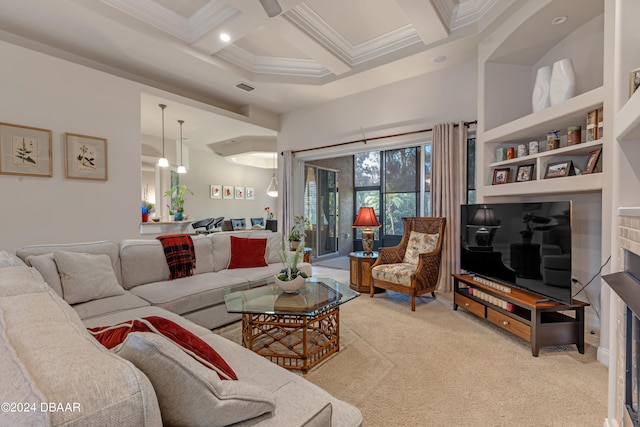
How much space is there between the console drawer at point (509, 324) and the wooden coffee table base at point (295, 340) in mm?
1521

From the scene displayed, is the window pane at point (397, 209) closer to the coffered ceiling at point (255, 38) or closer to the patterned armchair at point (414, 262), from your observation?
the patterned armchair at point (414, 262)

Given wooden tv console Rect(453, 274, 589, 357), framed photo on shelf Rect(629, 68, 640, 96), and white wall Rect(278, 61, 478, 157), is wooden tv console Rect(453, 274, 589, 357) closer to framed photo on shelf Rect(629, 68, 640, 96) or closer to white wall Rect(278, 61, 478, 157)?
framed photo on shelf Rect(629, 68, 640, 96)

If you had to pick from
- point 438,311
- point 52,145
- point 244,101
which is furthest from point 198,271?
point 244,101

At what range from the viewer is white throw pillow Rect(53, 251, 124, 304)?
2248mm

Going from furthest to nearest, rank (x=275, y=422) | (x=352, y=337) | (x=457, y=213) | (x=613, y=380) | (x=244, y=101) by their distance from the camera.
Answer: (x=244, y=101)
(x=457, y=213)
(x=352, y=337)
(x=613, y=380)
(x=275, y=422)

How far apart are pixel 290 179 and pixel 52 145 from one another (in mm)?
3557

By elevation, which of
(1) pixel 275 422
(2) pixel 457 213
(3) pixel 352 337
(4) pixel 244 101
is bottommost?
(3) pixel 352 337

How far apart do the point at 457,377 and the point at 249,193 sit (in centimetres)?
805

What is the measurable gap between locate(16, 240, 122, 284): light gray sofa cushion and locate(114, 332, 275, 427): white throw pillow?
2.29 m

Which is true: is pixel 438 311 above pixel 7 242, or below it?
below

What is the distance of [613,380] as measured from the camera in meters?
1.49

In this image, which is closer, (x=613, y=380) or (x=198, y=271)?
(x=613, y=380)

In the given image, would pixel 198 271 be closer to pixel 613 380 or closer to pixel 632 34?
pixel 613 380

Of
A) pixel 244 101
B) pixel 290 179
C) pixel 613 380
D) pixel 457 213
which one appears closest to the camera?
pixel 613 380
